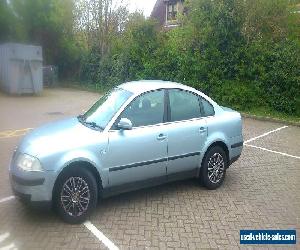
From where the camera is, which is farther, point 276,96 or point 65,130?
A: point 276,96

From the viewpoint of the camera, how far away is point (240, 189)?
6262mm

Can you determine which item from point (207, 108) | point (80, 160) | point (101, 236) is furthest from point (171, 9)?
point (101, 236)

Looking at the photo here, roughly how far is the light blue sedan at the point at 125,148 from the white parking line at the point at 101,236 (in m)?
0.13

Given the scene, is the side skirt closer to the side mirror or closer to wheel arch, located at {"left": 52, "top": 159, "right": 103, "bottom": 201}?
wheel arch, located at {"left": 52, "top": 159, "right": 103, "bottom": 201}

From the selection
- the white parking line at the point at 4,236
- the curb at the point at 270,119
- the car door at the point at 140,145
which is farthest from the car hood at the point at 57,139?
the curb at the point at 270,119

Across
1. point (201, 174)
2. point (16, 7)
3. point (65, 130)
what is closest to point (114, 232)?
point (65, 130)

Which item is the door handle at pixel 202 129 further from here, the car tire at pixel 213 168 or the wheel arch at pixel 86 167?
the wheel arch at pixel 86 167

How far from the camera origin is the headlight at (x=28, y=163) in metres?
4.53

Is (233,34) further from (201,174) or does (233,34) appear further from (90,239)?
(90,239)

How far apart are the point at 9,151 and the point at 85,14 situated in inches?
786

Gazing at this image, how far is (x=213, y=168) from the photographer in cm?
616

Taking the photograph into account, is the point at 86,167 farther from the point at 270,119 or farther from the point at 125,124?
the point at 270,119

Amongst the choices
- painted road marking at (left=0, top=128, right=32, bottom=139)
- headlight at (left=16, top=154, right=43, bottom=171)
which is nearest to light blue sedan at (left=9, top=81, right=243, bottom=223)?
headlight at (left=16, top=154, right=43, bottom=171)

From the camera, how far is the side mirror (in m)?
5.05
